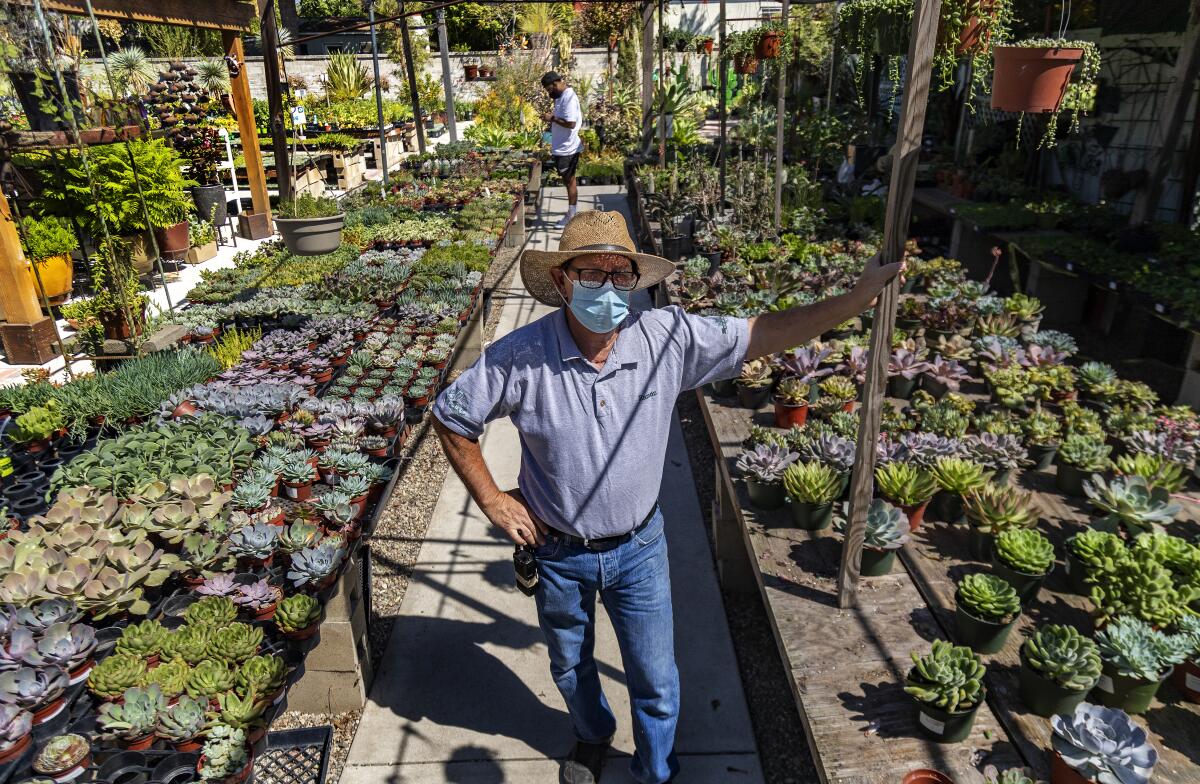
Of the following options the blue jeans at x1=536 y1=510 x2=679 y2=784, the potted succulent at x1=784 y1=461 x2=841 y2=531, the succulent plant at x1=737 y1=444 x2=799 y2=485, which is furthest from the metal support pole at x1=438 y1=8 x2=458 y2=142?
the blue jeans at x1=536 y1=510 x2=679 y2=784

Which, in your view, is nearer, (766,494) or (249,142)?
(766,494)

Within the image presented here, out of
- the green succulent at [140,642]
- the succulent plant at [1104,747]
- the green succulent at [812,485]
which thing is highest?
the green succulent at [812,485]

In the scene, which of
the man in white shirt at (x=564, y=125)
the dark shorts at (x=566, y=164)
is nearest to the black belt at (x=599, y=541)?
the man in white shirt at (x=564, y=125)

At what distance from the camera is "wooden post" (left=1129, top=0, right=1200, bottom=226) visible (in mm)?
5707

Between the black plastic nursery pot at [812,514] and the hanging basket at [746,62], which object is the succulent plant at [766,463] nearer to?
the black plastic nursery pot at [812,514]

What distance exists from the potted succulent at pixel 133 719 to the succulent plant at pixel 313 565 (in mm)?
555

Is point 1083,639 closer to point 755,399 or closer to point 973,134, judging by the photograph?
point 755,399

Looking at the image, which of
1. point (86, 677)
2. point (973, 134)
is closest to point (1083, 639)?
point (86, 677)

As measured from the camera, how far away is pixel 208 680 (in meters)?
2.14

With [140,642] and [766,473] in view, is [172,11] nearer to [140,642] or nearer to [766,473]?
[140,642]

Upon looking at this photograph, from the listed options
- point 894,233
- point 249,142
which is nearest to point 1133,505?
point 894,233

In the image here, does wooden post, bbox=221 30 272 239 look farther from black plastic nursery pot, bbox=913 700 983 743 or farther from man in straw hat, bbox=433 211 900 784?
black plastic nursery pot, bbox=913 700 983 743

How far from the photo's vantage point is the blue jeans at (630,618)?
83.7 inches

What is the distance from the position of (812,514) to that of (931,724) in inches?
37.4
